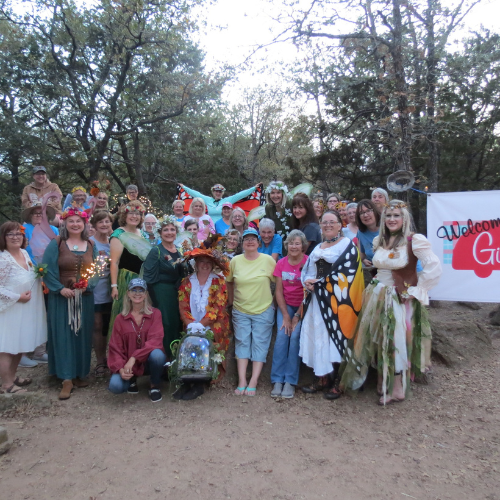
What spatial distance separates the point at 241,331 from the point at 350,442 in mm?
1562

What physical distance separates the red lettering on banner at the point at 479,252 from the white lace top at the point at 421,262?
2061mm

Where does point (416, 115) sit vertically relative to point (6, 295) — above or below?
above

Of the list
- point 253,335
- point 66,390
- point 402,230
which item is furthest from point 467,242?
point 66,390

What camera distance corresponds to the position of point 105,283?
468 cm

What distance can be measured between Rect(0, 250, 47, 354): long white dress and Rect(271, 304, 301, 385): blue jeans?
2.37 metres

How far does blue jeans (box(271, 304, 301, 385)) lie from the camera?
4211 mm

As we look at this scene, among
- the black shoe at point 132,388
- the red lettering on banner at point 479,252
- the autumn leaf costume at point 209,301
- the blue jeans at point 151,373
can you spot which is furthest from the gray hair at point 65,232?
the red lettering on banner at point 479,252

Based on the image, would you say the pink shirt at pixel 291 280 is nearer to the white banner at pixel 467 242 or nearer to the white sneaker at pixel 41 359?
the white banner at pixel 467 242

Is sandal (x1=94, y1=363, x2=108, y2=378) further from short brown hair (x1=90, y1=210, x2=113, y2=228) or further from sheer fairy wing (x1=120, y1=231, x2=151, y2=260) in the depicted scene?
short brown hair (x1=90, y1=210, x2=113, y2=228)

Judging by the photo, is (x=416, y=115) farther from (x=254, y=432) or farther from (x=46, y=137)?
(x=46, y=137)

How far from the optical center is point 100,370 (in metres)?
4.68

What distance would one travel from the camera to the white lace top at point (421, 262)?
12.2 ft

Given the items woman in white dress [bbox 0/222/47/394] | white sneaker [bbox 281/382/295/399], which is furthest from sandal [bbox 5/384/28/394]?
white sneaker [bbox 281/382/295/399]

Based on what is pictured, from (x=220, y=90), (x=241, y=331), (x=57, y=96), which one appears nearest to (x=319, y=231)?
(x=241, y=331)
